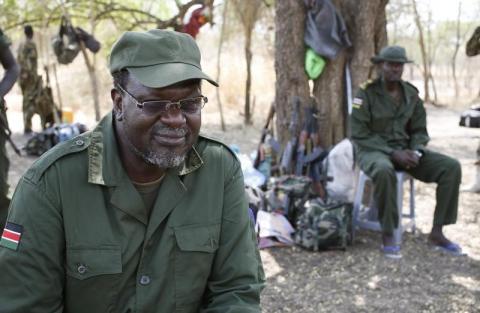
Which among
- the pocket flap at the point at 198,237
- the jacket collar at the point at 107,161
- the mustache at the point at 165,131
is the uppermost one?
the mustache at the point at 165,131

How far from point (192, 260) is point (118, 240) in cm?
26

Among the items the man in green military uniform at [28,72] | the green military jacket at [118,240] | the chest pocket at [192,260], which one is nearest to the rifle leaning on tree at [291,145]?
the green military jacket at [118,240]

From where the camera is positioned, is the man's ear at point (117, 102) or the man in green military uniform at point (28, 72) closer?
the man's ear at point (117, 102)

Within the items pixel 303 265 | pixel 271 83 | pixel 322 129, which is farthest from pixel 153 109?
pixel 271 83

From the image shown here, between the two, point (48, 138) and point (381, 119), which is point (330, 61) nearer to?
point (381, 119)

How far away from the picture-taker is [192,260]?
1892mm

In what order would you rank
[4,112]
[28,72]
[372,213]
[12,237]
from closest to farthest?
1. [12,237]
2. [4,112]
3. [372,213]
4. [28,72]

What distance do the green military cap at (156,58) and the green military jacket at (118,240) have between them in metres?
0.27

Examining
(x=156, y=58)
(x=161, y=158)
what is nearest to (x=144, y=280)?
(x=161, y=158)

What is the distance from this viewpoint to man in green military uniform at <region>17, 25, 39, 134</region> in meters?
10.3

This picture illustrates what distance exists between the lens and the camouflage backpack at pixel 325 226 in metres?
4.64

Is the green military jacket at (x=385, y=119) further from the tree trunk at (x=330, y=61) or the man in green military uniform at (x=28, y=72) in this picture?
the man in green military uniform at (x=28, y=72)

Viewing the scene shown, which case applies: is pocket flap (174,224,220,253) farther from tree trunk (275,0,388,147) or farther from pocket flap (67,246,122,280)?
tree trunk (275,0,388,147)

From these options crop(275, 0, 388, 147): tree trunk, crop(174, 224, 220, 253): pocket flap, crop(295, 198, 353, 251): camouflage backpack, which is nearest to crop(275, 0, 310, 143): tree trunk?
crop(275, 0, 388, 147): tree trunk
